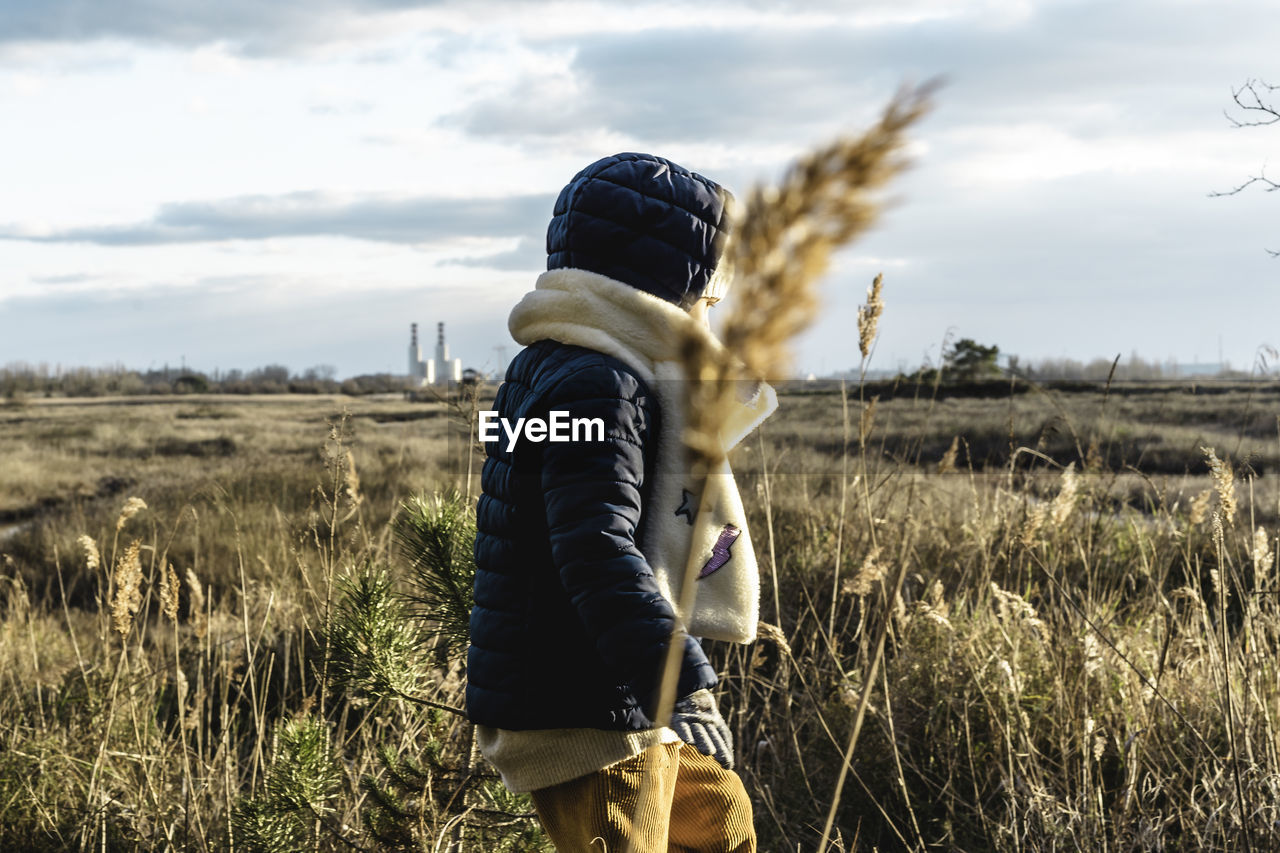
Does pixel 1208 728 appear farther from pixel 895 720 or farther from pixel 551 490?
pixel 551 490

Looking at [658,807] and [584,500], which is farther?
[658,807]

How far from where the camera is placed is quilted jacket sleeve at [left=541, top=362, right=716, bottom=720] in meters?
1.29

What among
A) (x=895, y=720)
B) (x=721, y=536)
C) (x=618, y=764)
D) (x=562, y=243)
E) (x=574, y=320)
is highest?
(x=562, y=243)

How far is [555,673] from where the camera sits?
155 centimetres

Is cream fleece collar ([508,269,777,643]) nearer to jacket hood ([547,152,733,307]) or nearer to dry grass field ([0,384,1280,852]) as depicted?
jacket hood ([547,152,733,307])

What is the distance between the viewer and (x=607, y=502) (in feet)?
4.53

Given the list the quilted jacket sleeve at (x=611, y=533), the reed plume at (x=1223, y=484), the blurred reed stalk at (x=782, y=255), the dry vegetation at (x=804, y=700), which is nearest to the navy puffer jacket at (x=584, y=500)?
the quilted jacket sleeve at (x=611, y=533)

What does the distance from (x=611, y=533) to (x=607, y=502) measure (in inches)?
1.9

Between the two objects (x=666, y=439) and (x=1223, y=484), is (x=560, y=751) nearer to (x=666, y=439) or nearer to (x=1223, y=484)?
(x=666, y=439)

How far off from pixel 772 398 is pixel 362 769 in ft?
4.82

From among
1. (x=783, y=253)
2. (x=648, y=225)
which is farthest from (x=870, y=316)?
(x=783, y=253)

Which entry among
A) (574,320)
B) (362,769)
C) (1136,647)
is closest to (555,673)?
(574,320)

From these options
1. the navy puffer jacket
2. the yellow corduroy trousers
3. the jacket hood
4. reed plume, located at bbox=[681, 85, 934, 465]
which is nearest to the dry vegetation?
reed plume, located at bbox=[681, 85, 934, 465]

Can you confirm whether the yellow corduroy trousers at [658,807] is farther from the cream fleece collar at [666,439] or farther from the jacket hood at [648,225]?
the jacket hood at [648,225]
